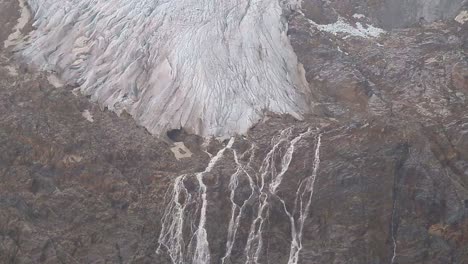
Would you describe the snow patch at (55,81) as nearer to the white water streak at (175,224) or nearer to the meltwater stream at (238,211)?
the meltwater stream at (238,211)

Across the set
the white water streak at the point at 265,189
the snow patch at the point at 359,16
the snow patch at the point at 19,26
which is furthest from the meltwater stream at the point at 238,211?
the snow patch at the point at 359,16

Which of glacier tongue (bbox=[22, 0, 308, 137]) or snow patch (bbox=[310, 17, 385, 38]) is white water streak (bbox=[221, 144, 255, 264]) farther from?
snow patch (bbox=[310, 17, 385, 38])

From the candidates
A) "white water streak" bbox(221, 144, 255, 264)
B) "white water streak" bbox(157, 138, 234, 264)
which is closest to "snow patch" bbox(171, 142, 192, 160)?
"white water streak" bbox(157, 138, 234, 264)

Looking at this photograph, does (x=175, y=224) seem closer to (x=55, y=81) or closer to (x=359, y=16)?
(x=55, y=81)

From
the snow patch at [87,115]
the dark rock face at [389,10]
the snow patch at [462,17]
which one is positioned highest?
the dark rock face at [389,10]

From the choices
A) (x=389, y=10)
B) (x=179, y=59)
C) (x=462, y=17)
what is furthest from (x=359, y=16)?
(x=179, y=59)

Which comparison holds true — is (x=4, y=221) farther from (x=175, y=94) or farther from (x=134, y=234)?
(x=175, y=94)

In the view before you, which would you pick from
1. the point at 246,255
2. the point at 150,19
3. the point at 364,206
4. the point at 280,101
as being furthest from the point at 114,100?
the point at 364,206
